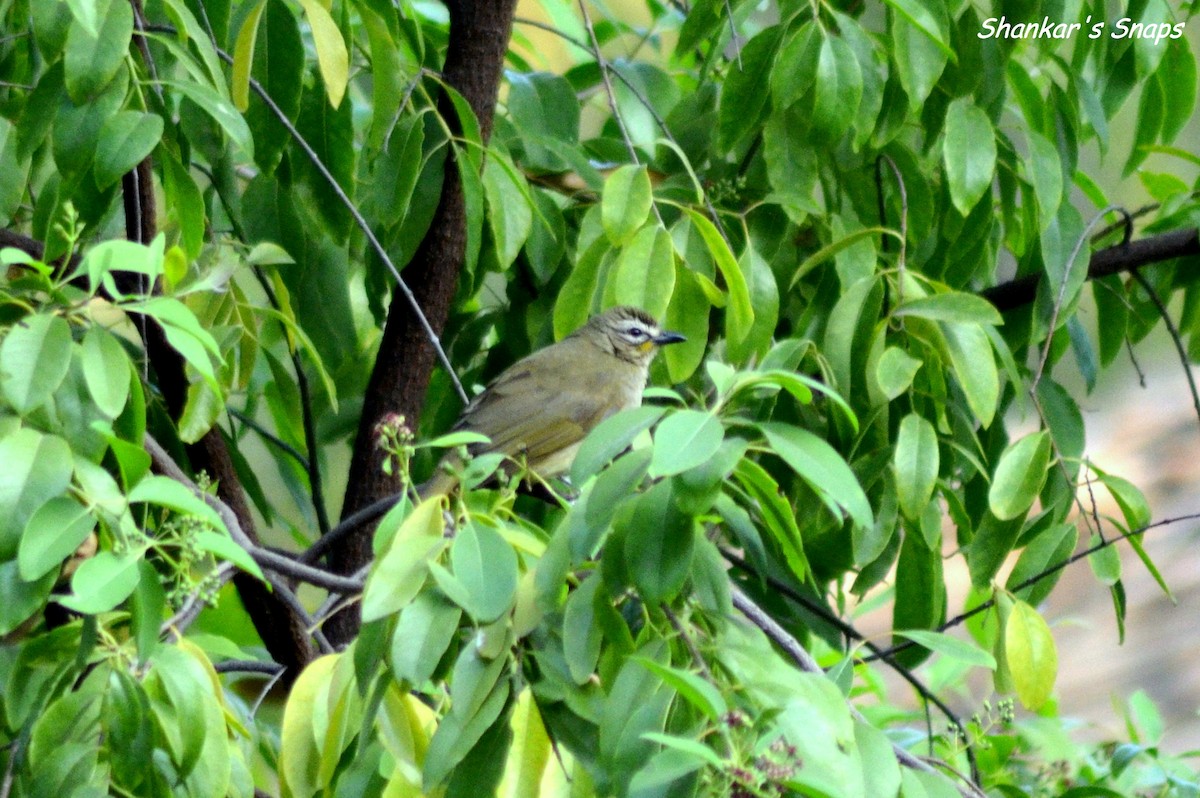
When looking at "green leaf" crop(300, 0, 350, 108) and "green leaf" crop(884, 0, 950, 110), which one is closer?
"green leaf" crop(300, 0, 350, 108)

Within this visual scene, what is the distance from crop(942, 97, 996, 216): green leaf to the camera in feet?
9.85

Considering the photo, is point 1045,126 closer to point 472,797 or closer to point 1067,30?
point 1067,30

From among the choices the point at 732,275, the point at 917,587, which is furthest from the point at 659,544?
the point at 917,587

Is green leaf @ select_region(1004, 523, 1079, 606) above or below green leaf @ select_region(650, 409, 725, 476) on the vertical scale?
below

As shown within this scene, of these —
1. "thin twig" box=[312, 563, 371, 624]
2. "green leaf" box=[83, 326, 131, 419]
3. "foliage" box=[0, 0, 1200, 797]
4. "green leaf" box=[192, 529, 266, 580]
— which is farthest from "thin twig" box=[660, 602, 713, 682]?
"green leaf" box=[83, 326, 131, 419]

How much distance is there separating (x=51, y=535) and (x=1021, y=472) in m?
1.85

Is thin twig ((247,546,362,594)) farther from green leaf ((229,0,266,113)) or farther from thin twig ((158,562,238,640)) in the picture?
green leaf ((229,0,266,113))

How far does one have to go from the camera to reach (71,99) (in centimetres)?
235

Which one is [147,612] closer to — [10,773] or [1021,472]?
[10,773]

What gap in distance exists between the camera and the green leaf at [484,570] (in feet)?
5.64

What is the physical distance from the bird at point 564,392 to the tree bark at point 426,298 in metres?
0.18

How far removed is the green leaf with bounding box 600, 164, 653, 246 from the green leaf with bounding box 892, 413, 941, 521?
645 millimetres

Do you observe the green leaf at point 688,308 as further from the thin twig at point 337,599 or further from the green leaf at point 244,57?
the green leaf at point 244,57

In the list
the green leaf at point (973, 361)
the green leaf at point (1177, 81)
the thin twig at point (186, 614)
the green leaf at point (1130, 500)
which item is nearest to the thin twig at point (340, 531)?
the thin twig at point (186, 614)
